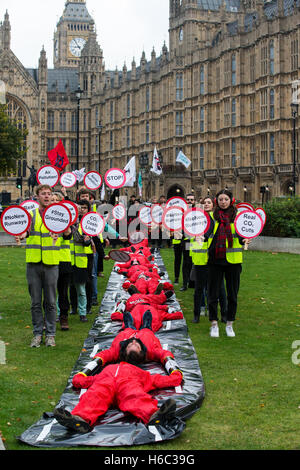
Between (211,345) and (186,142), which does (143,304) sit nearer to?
(211,345)

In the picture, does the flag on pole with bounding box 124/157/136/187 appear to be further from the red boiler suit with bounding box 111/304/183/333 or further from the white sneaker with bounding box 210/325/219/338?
the white sneaker with bounding box 210/325/219/338

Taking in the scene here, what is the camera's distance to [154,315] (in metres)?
10.5

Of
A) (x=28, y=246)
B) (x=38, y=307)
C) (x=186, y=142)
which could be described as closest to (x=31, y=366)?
(x=38, y=307)

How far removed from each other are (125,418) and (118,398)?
0.26 m

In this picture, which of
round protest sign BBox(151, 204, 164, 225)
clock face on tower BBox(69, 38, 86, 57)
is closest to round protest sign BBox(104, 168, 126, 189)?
round protest sign BBox(151, 204, 164, 225)

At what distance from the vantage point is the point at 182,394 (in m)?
7.13

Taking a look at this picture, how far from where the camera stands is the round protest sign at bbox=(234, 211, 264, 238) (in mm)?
10078

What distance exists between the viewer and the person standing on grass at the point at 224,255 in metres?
10.0

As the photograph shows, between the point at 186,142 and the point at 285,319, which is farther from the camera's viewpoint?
the point at 186,142

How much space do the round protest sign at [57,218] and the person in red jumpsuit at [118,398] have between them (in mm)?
2856

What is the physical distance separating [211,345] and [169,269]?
9.87 metres

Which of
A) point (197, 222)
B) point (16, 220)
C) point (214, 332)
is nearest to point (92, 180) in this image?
point (197, 222)

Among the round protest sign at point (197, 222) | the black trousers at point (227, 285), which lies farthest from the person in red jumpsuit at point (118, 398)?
the round protest sign at point (197, 222)

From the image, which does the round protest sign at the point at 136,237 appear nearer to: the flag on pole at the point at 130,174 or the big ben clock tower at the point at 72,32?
the flag on pole at the point at 130,174
